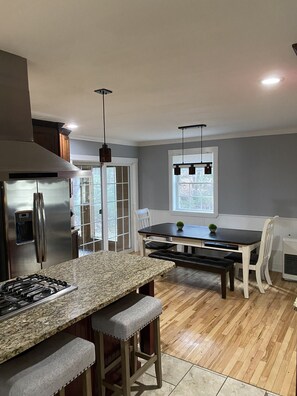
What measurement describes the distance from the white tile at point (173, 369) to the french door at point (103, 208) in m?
3.03

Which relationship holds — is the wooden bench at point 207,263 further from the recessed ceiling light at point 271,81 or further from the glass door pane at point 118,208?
the recessed ceiling light at point 271,81

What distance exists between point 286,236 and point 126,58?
13.9 ft

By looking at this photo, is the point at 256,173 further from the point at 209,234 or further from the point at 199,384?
the point at 199,384

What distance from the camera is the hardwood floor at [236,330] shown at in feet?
8.13

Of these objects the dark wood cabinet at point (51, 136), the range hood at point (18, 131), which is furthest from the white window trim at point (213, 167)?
the range hood at point (18, 131)

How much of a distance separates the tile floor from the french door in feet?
10.4

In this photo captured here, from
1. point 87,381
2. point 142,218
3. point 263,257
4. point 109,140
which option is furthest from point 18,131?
point 109,140

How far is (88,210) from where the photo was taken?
17.6 ft

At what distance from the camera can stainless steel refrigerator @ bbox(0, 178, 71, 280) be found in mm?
2891

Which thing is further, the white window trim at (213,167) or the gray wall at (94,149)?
the white window trim at (213,167)

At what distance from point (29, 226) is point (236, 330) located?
8.19ft

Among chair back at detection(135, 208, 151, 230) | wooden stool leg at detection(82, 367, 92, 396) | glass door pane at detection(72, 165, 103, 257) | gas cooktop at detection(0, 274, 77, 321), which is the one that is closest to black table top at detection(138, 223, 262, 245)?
chair back at detection(135, 208, 151, 230)

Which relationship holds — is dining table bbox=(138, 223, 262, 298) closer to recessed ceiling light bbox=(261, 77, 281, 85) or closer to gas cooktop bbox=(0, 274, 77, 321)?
recessed ceiling light bbox=(261, 77, 281, 85)

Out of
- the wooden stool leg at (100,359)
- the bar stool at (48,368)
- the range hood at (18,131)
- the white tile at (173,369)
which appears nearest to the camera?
the bar stool at (48,368)
